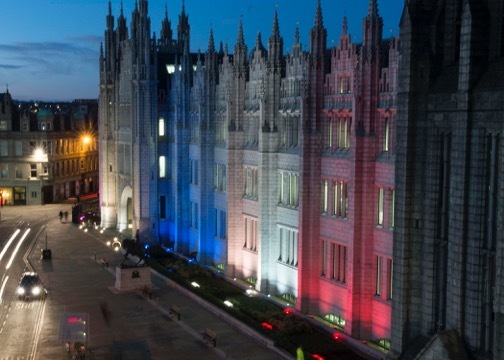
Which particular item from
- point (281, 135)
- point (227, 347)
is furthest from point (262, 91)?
point (227, 347)

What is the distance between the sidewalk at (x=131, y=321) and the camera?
1389 inches

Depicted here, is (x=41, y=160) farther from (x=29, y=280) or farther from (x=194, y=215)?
(x=29, y=280)

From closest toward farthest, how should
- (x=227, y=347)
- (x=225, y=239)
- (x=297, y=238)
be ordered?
(x=227, y=347) → (x=297, y=238) → (x=225, y=239)

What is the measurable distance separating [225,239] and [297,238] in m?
11.1

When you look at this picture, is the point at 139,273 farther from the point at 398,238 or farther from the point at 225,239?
the point at 398,238

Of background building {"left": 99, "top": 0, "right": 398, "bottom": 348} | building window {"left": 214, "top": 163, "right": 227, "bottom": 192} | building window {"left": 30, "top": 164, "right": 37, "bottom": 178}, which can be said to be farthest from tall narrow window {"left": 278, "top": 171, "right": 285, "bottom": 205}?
building window {"left": 30, "top": 164, "right": 37, "bottom": 178}

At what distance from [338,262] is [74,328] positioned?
50.3 feet

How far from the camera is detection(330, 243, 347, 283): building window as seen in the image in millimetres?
40031

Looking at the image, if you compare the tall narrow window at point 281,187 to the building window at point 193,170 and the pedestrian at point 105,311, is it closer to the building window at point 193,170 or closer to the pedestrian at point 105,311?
the pedestrian at point 105,311

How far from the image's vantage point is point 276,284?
153 ft

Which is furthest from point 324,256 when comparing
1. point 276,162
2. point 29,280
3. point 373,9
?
point 29,280

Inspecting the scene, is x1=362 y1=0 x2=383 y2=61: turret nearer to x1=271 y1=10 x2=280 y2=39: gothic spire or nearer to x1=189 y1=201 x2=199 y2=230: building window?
x1=271 y1=10 x2=280 y2=39: gothic spire

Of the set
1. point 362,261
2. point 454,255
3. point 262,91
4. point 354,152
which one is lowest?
point 362,261

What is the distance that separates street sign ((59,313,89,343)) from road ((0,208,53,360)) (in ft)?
9.76
